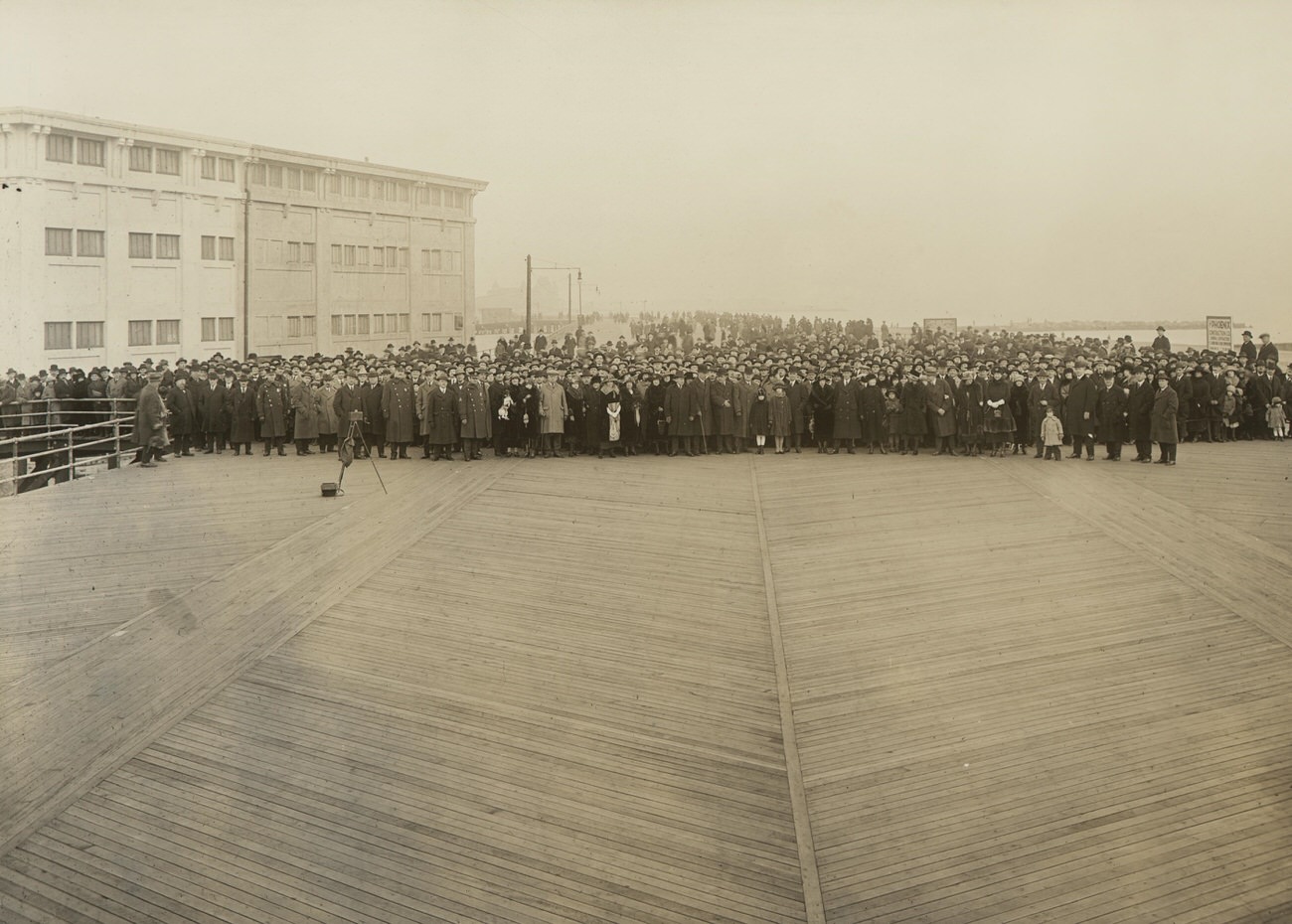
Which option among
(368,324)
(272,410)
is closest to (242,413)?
(272,410)

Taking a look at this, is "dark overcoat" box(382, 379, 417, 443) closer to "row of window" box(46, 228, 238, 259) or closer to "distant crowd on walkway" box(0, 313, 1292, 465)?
"distant crowd on walkway" box(0, 313, 1292, 465)

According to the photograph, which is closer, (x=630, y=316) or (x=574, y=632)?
(x=574, y=632)

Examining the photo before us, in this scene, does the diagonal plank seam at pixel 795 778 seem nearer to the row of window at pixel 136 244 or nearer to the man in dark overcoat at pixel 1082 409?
the man in dark overcoat at pixel 1082 409

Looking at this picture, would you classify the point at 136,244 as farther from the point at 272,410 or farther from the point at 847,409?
the point at 847,409

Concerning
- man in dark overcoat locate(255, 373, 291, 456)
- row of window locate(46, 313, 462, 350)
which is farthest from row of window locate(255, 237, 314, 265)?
man in dark overcoat locate(255, 373, 291, 456)

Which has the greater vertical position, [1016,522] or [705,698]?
[1016,522]

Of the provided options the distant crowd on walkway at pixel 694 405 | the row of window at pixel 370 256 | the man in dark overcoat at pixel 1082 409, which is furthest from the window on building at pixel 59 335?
the man in dark overcoat at pixel 1082 409

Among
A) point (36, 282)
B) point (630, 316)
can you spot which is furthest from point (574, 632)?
point (630, 316)

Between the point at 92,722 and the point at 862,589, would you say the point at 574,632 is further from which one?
the point at 92,722
